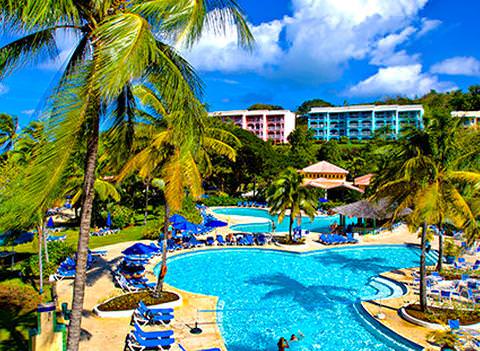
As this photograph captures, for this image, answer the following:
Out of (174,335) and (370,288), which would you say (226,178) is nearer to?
(370,288)

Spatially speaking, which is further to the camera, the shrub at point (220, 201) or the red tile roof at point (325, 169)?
the red tile roof at point (325, 169)

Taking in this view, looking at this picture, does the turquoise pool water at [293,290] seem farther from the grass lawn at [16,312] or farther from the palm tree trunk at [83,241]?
the palm tree trunk at [83,241]

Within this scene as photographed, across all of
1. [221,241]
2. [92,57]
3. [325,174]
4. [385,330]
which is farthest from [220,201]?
[92,57]

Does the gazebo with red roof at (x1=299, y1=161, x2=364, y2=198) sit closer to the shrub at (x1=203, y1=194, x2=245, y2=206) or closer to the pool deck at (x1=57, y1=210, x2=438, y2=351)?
the shrub at (x1=203, y1=194, x2=245, y2=206)

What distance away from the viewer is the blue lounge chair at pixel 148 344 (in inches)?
352

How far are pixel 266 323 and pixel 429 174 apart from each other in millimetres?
7070

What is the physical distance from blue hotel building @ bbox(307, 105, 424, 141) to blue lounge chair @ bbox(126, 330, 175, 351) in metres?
82.5

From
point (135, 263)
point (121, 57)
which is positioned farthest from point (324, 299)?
point (121, 57)

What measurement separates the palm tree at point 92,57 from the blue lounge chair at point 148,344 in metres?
3.26

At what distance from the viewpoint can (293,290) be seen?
15.1 meters

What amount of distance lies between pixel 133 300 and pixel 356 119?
88.5 metres

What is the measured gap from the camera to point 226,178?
152ft

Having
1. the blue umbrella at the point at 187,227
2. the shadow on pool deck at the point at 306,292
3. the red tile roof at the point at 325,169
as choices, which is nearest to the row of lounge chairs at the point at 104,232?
the blue umbrella at the point at 187,227

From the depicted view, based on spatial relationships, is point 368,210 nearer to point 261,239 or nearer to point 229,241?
point 261,239
